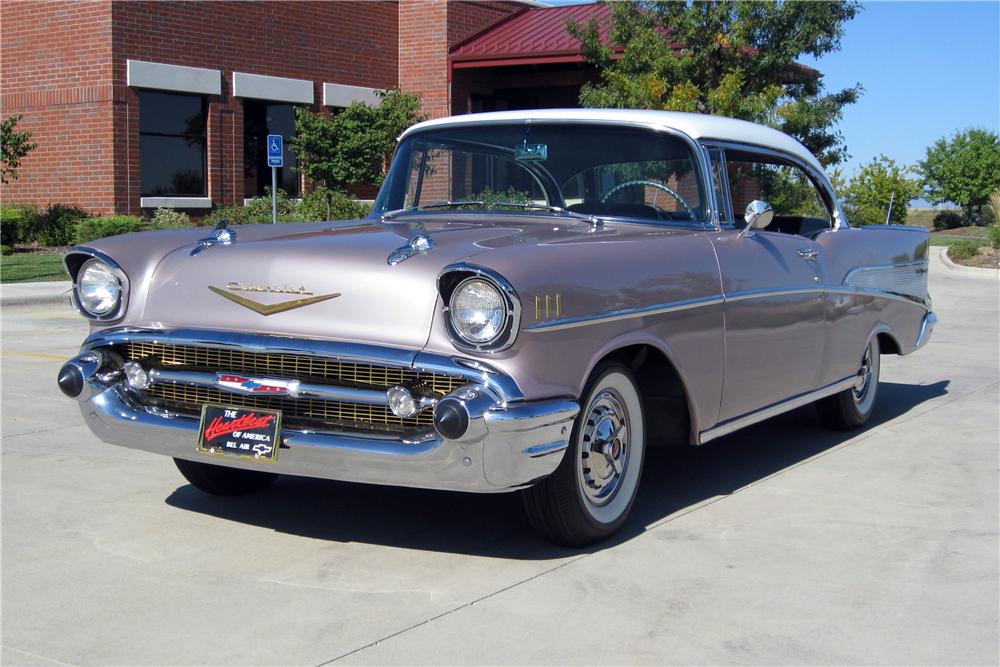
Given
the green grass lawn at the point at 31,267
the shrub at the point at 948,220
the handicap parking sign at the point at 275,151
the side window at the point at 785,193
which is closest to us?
the side window at the point at 785,193

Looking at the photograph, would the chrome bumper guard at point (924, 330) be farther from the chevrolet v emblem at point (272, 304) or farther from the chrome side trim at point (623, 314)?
the chevrolet v emblem at point (272, 304)

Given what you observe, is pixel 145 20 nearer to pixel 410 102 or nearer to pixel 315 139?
pixel 315 139

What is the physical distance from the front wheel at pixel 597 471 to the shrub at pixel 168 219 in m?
16.0

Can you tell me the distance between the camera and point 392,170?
5.89 meters

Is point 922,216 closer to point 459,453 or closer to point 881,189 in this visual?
point 881,189

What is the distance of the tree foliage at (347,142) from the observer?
2138 centimetres

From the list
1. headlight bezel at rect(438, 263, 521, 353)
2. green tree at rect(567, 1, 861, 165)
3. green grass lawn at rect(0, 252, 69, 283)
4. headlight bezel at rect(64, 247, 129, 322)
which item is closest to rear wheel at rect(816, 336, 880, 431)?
headlight bezel at rect(438, 263, 521, 353)

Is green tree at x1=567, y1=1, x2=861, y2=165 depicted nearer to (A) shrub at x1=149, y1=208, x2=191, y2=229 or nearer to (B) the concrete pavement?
(A) shrub at x1=149, y1=208, x2=191, y2=229

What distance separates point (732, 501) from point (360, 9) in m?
21.1

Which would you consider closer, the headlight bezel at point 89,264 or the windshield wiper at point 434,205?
the headlight bezel at point 89,264

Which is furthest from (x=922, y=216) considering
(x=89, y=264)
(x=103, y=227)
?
(x=89, y=264)

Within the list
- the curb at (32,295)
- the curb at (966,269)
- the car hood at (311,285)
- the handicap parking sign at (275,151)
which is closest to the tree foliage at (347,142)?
the handicap parking sign at (275,151)

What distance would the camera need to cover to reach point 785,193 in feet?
21.8

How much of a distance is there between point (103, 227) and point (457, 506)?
15031 mm
